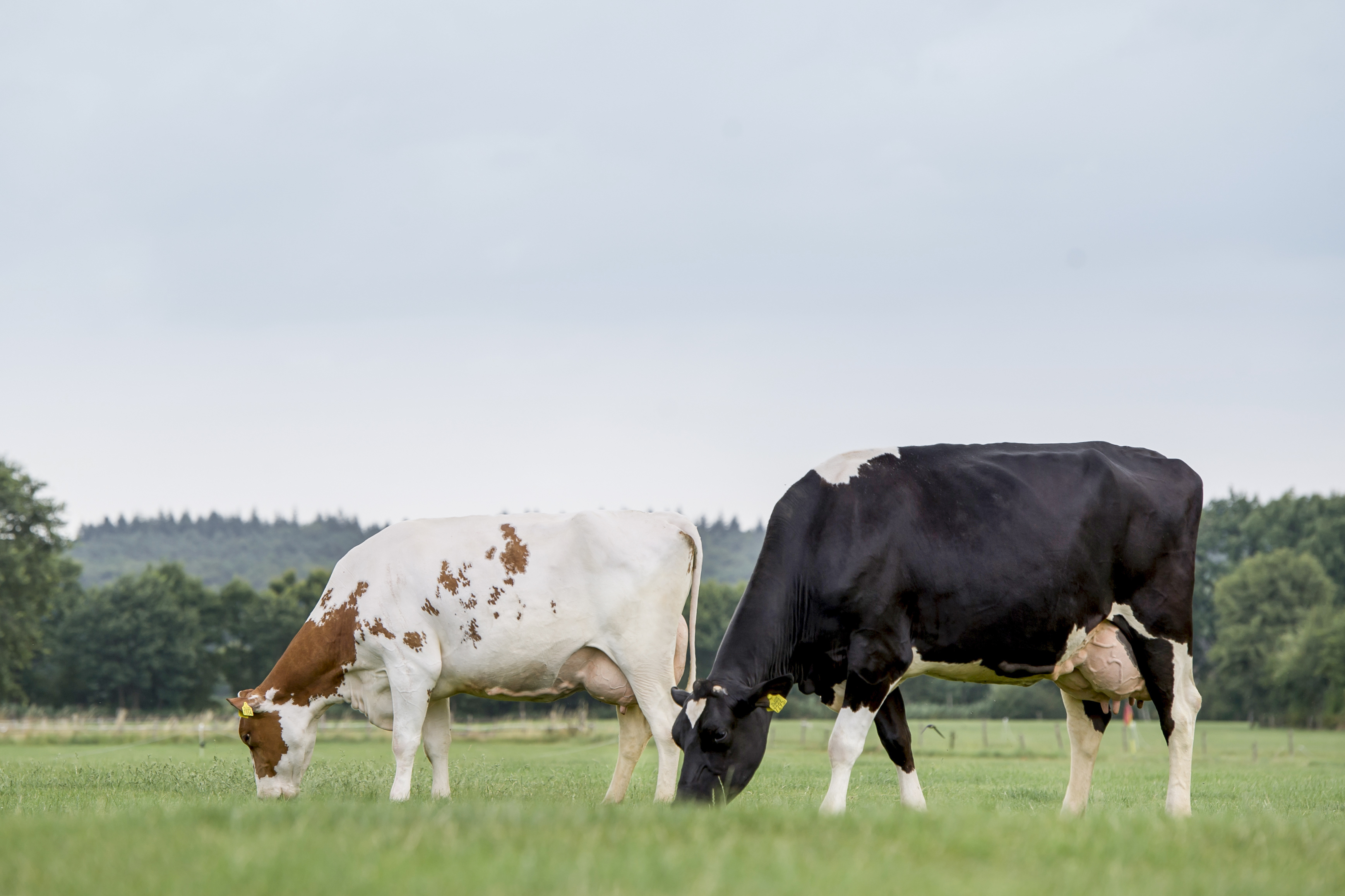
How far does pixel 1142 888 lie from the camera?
16.9 feet

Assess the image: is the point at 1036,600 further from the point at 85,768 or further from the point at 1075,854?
the point at 85,768

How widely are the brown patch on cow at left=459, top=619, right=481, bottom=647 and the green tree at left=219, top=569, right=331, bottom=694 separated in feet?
227

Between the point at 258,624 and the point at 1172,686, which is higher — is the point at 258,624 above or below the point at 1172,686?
below

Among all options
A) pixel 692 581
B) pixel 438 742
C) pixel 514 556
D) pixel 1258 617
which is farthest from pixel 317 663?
pixel 1258 617

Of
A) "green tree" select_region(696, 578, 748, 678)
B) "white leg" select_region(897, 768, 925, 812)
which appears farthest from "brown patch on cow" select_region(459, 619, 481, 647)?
"green tree" select_region(696, 578, 748, 678)

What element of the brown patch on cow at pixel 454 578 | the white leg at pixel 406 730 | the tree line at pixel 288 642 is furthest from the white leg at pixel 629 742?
the tree line at pixel 288 642

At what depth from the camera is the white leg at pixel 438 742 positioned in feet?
42.1

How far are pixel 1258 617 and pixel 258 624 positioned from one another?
6983 centimetres

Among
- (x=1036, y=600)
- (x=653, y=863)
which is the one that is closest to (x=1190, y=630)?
(x=1036, y=600)

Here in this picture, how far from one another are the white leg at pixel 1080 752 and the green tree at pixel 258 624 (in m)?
72.0

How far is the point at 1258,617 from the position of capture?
85188 millimetres

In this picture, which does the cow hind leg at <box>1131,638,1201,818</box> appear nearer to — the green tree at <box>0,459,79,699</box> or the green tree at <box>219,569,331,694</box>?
the green tree at <box>0,459,79,699</box>

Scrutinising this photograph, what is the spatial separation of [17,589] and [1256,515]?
9417 centimetres

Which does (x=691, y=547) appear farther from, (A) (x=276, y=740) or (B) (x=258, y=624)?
(B) (x=258, y=624)
